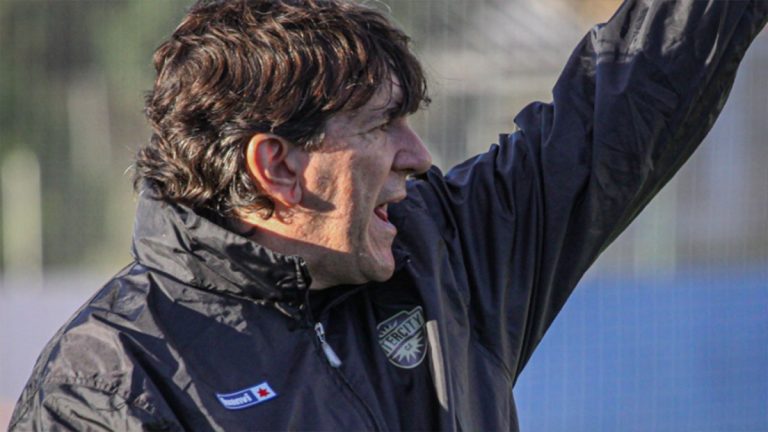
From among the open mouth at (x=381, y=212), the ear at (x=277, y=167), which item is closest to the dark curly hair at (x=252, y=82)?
the ear at (x=277, y=167)

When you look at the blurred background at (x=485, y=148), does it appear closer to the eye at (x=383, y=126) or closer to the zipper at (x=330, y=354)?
the eye at (x=383, y=126)

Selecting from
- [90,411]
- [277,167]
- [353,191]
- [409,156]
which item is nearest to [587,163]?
[409,156]

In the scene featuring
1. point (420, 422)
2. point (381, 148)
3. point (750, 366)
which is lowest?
point (750, 366)

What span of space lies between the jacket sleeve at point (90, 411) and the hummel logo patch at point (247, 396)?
9 cm

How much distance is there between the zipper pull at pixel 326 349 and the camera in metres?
1.96

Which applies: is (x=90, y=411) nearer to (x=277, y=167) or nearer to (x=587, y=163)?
(x=277, y=167)

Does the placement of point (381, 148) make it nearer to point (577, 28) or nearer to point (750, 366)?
point (577, 28)

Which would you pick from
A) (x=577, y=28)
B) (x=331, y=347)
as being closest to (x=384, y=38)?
(x=331, y=347)

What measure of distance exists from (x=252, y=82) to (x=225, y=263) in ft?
1.06

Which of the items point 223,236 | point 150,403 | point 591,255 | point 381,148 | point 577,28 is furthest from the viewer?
point 577,28

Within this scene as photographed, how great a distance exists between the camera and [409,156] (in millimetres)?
2113

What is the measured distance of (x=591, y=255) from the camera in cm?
226

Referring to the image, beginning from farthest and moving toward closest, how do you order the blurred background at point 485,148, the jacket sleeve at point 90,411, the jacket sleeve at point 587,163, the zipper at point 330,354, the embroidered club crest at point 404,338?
the blurred background at point 485,148 < the jacket sleeve at point 587,163 < the embroidered club crest at point 404,338 < the zipper at point 330,354 < the jacket sleeve at point 90,411

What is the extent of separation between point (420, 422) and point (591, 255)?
1.69ft
